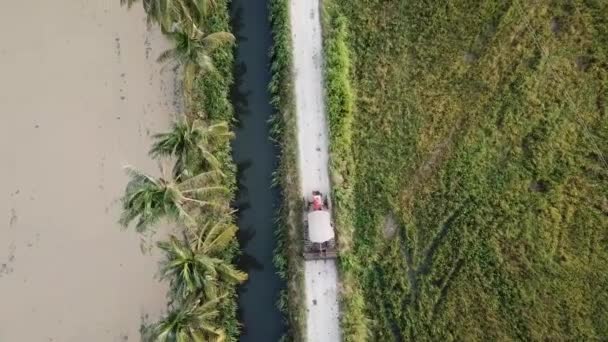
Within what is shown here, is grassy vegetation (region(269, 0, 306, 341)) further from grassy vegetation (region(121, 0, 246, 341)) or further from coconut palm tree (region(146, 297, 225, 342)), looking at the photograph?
coconut palm tree (region(146, 297, 225, 342))

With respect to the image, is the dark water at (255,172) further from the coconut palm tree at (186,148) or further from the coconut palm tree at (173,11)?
the coconut palm tree at (173,11)

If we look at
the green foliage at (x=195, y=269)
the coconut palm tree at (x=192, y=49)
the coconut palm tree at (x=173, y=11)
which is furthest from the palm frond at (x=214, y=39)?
the green foliage at (x=195, y=269)

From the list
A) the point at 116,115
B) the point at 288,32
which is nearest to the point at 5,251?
the point at 116,115

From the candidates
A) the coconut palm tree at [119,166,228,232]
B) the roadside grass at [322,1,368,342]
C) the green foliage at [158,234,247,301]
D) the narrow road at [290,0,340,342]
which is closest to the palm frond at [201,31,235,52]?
the narrow road at [290,0,340,342]

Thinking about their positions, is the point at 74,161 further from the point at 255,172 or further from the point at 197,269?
the point at 197,269

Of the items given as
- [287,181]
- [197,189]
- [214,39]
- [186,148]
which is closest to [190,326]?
[197,189]

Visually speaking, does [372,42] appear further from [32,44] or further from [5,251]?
[5,251]
